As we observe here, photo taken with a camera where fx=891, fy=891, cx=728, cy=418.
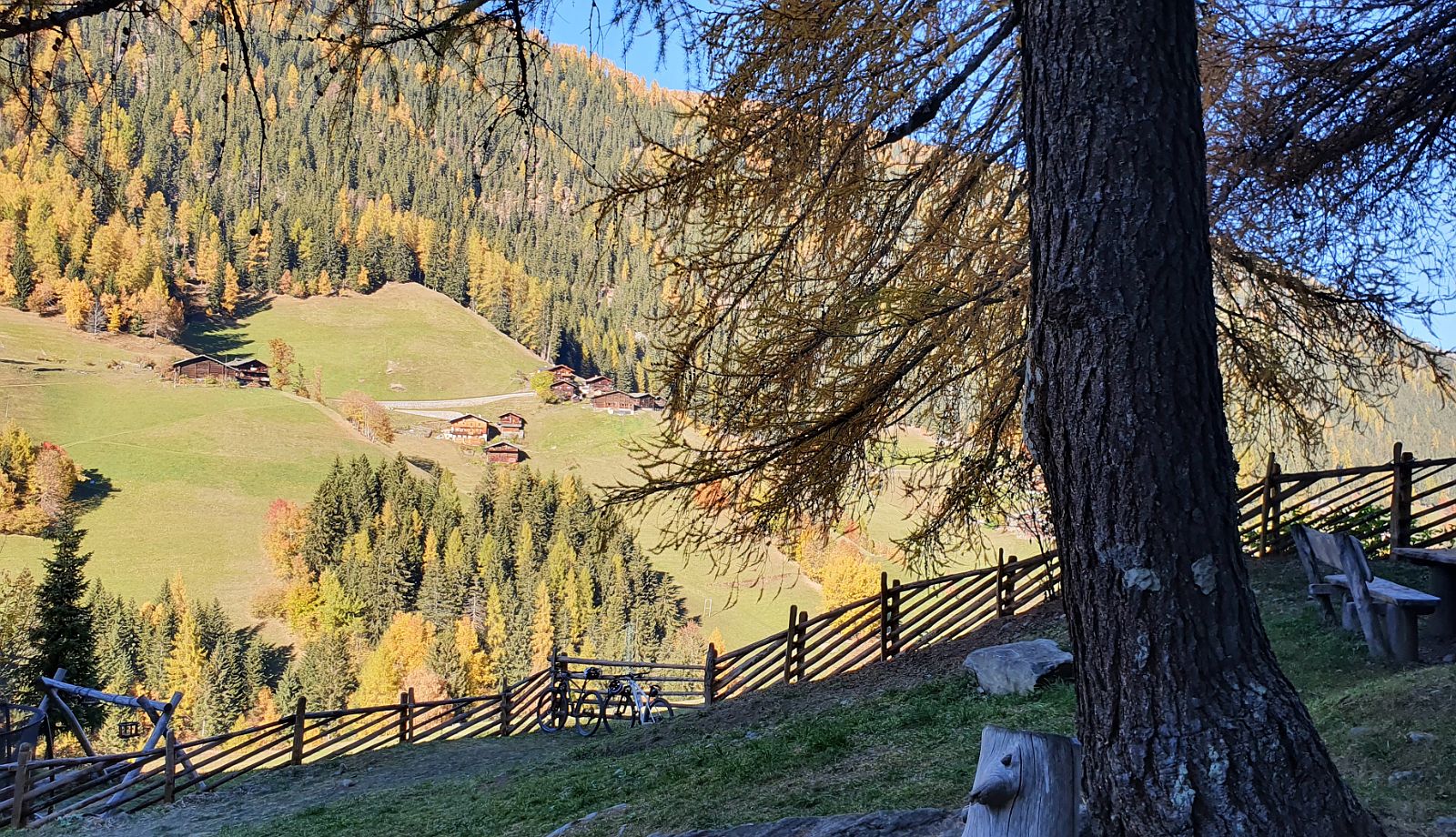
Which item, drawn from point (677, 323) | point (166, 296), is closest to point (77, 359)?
point (166, 296)

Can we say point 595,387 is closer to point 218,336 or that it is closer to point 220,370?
point 220,370

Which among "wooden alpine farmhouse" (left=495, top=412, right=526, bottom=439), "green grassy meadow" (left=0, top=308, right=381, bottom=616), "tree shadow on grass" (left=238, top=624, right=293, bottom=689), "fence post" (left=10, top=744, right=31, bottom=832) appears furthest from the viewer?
"wooden alpine farmhouse" (left=495, top=412, right=526, bottom=439)

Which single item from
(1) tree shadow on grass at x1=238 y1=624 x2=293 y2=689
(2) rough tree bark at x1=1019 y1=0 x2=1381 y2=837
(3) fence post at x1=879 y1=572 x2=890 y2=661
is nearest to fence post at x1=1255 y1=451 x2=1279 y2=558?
(3) fence post at x1=879 y1=572 x2=890 y2=661

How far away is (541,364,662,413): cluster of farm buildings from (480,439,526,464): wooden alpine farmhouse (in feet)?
67.9

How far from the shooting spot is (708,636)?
68312mm

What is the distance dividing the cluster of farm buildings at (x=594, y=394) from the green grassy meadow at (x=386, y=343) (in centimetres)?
563

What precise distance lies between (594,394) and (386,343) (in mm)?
29087

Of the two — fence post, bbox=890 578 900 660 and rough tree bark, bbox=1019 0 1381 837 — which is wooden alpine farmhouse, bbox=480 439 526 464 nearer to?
fence post, bbox=890 578 900 660

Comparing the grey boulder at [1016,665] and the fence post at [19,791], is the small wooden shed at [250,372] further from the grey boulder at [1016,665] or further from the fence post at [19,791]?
the grey boulder at [1016,665]

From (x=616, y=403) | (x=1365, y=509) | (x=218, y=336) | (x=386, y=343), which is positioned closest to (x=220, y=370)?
(x=218, y=336)

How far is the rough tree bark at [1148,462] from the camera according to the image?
7.23 feet

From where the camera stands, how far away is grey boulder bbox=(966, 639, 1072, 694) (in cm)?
776

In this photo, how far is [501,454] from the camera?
9662 centimetres

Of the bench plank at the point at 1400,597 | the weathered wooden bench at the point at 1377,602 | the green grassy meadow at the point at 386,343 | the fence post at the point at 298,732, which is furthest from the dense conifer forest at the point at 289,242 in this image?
the bench plank at the point at 1400,597
